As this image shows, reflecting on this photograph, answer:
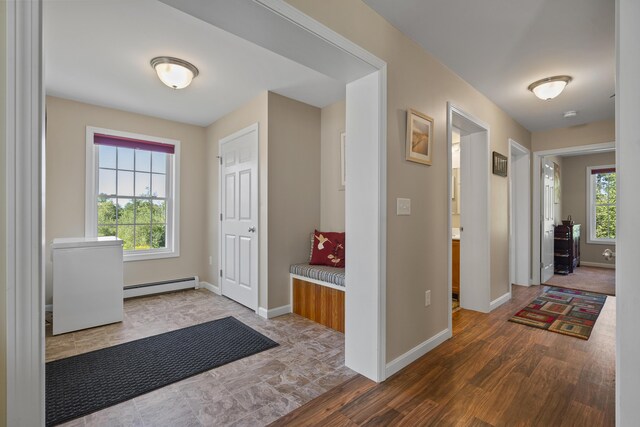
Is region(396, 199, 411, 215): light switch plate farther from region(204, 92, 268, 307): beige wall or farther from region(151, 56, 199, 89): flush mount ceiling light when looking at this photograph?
region(151, 56, 199, 89): flush mount ceiling light

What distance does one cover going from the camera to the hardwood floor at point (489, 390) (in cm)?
167

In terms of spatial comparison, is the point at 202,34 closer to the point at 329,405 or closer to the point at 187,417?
the point at 187,417

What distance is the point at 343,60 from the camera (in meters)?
1.88

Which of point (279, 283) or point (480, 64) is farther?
point (279, 283)

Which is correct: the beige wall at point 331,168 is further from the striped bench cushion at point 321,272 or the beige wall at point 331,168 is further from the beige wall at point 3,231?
the beige wall at point 3,231

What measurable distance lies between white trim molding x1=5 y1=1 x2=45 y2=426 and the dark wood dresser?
7.09 metres

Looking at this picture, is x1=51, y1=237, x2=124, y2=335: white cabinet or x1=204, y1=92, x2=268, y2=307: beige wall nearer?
x1=51, y1=237, x2=124, y2=335: white cabinet

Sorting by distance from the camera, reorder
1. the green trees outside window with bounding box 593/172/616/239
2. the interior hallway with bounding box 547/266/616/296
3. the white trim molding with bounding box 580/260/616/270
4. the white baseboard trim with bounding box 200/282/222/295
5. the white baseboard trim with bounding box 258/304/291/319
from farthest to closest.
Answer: the green trees outside window with bounding box 593/172/616/239, the white trim molding with bounding box 580/260/616/270, the interior hallway with bounding box 547/266/616/296, the white baseboard trim with bounding box 200/282/222/295, the white baseboard trim with bounding box 258/304/291/319

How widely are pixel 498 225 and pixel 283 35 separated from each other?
3.31 metres

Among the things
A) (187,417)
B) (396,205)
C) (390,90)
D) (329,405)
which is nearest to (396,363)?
(329,405)

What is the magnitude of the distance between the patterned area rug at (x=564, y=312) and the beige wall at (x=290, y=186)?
2454 mm

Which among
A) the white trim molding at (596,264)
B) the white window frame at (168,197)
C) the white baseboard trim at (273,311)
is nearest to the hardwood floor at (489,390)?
the white baseboard trim at (273,311)

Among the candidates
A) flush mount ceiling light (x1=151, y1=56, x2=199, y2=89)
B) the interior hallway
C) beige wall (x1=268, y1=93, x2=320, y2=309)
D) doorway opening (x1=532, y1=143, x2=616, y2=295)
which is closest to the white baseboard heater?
beige wall (x1=268, y1=93, x2=320, y2=309)

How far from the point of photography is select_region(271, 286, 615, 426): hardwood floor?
167cm
